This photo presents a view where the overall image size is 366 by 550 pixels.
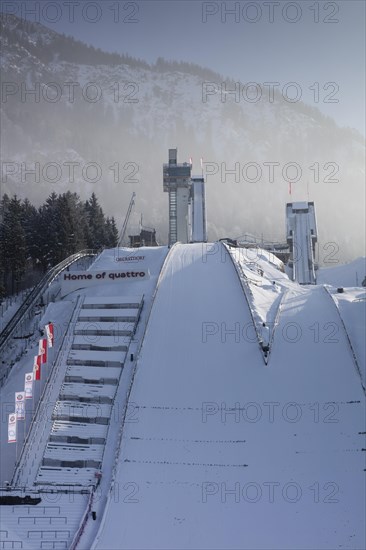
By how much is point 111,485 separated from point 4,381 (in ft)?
30.0

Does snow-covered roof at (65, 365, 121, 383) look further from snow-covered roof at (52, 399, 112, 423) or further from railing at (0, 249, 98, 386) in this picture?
railing at (0, 249, 98, 386)

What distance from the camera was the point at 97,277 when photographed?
98.4 feet

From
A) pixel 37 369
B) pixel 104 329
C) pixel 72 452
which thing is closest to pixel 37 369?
pixel 37 369

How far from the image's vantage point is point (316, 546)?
1409 centimetres

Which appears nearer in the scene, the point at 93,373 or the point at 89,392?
the point at 89,392

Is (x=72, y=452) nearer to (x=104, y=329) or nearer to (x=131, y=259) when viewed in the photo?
(x=104, y=329)

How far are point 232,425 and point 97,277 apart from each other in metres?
14.7

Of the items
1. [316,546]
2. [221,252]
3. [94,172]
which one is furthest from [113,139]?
[316,546]

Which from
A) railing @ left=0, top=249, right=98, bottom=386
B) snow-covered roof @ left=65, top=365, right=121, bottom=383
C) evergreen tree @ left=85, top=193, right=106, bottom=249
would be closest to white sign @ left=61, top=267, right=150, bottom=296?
railing @ left=0, top=249, right=98, bottom=386

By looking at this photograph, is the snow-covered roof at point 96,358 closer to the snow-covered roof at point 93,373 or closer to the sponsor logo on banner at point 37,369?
the snow-covered roof at point 93,373

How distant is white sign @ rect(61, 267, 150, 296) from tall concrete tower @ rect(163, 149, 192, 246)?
20317 mm

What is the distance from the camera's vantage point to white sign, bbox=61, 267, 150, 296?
2981 centimetres

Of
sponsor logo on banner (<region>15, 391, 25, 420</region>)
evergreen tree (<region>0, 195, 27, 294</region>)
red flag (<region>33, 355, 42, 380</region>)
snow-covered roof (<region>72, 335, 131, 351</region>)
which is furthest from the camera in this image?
evergreen tree (<region>0, 195, 27, 294</region>)

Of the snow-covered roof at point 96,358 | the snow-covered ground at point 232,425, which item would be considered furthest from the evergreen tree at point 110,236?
the snow-covered roof at point 96,358
